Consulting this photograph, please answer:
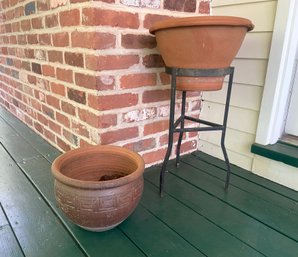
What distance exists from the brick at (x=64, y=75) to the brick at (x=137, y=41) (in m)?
0.32

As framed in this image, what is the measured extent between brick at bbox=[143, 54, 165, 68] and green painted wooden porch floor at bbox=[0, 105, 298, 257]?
538 millimetres

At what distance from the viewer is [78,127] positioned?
4.44ft

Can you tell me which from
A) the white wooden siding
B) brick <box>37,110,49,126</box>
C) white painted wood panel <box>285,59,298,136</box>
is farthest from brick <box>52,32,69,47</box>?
white painted wood panel <box>285,59,298,136</box>

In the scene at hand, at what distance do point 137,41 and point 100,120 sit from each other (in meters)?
0.39

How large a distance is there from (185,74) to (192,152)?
693mm

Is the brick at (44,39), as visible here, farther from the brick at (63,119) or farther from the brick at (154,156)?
the brick at (154,156)

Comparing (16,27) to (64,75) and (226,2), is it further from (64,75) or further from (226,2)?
(226,2)

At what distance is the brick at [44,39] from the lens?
4.70ft

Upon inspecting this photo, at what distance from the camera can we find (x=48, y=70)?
1.53 meters

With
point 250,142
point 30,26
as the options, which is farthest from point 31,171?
point 250,142

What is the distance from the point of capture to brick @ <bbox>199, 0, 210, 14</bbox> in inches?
55.7

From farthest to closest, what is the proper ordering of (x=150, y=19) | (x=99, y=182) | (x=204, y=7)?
(x=204, y=7)
(x=150, y=19)
(x=99, y=182)

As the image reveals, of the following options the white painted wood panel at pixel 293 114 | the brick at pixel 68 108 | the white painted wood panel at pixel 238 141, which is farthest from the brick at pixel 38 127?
the white painted wood panel at pixel 293 114

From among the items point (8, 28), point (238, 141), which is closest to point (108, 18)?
point (238, 141)
